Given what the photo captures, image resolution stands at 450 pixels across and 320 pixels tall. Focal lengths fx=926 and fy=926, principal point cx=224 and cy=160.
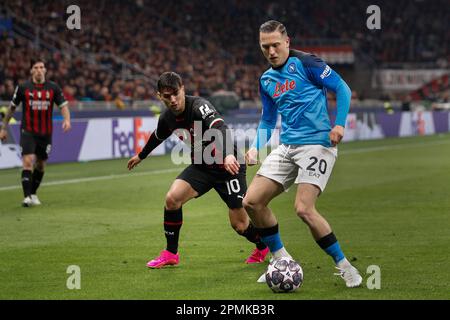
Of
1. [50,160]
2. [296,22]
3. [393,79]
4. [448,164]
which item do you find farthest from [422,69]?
[50,160]

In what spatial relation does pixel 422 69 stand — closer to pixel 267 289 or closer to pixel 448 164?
pixel 448 164

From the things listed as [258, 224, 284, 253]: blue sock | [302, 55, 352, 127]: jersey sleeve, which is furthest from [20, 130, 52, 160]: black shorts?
[302, 55, 352, 127]: jersey sleeve

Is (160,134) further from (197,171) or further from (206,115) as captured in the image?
(206,115)

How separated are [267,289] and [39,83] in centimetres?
879

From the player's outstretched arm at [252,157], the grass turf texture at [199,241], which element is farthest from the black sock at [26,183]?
the player's outstretched arm at [252,157]

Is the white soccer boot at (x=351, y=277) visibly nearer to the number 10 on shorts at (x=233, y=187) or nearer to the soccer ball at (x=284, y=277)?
the soccer ball at (x=284, y=277)

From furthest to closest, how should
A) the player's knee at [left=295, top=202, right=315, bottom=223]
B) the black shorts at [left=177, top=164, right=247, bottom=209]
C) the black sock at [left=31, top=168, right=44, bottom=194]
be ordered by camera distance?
the black sock at [left=31, top=168, right=44, bottom=194] < the black shorts at [left=177, top=164, right=247, bottom=209] < the player's knee at [left=295, top=202, right=315, bottom=223]

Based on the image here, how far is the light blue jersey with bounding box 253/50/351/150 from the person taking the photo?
816 centimetres

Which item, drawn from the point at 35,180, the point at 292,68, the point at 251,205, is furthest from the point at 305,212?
the point at 35,180

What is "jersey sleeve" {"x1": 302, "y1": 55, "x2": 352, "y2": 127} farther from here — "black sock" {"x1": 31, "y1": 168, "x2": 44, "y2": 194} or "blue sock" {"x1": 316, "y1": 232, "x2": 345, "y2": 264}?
"black sock" {"x1": 31, "y1": 168, "x2": 44, "y2": 194}

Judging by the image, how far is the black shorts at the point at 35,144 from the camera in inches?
613

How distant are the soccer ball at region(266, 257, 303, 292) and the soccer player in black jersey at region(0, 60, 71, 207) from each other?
7915mm

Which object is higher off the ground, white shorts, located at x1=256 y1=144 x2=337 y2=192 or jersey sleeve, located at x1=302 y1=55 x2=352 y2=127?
jersey sleeve, located at x1=302 y1=55 x2=352 y2=127

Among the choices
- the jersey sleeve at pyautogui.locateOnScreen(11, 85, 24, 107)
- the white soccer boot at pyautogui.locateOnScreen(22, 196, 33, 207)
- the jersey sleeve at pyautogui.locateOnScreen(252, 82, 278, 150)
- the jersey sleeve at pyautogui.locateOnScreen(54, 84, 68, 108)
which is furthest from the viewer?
the jersey sleeve at pyautogui.locateOnScreen(54, 84, 68, 108)
